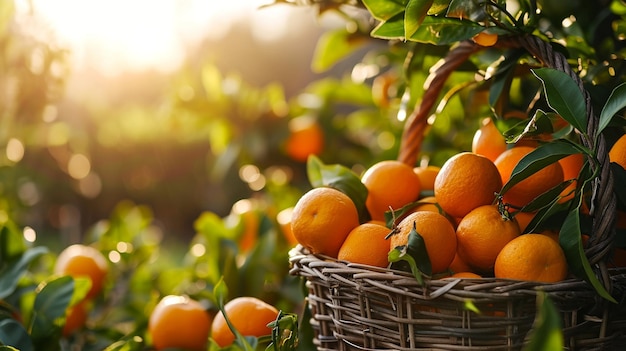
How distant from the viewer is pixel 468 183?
26.6 inches

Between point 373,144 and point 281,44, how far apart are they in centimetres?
1119

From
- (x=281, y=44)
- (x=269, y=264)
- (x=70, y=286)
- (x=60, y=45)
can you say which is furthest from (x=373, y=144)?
(x=281, y=44)

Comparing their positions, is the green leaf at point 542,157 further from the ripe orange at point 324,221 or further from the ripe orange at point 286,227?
the ripe orange at point 286,227

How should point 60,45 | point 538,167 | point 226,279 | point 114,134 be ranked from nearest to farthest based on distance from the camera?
point 538,167 < point 226,279 < point 60,45 < point 114,134

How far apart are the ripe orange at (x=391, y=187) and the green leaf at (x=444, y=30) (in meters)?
0.17

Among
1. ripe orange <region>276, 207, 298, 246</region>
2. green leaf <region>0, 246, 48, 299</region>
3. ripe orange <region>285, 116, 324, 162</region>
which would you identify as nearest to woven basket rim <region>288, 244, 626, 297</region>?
ripe orange <region>276, 207, 298, 246</region>

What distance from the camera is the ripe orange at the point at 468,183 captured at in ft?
2.22

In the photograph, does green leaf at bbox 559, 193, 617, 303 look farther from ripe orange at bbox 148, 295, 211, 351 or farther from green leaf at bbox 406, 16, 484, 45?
ripe orange at bbox 148, 295, 211, 351

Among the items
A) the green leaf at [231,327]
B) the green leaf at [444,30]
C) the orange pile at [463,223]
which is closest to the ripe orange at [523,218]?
the orange pile at [463,223]

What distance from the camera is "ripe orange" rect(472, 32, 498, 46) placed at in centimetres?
73

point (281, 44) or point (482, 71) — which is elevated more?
point (482, 71)

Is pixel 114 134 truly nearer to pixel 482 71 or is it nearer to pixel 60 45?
pixel 60 45

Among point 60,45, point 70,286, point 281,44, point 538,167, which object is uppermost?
point 60,45

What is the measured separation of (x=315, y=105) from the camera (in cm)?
156
